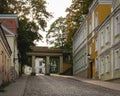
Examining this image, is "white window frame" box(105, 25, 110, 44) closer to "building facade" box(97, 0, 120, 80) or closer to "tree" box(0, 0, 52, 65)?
"building facade" box(97, 0, 120, 80)

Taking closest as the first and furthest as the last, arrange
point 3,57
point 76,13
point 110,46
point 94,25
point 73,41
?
point 3,57 → point 110,46 → point 94,25 → point 76,13 → point 73,41

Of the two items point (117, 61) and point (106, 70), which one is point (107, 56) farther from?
point (117, 61)

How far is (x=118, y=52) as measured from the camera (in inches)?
1304

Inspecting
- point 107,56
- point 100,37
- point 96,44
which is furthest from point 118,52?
point 96,44

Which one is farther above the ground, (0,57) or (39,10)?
(39,10)

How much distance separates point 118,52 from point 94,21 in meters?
13.8

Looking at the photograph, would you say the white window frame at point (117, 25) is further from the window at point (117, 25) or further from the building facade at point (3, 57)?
the building facade at point (3, 57)

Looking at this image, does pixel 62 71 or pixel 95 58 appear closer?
pixel 95 58

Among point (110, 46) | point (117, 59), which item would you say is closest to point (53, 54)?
point (110, 46)

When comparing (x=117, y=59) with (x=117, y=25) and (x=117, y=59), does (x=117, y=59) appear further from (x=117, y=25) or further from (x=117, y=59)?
(x=117, y=25)

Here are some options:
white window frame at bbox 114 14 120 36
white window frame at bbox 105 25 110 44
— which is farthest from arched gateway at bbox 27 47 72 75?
white window frame at bbox 114 14 120 36

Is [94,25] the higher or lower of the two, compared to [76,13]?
lower

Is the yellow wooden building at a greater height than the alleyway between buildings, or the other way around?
the yellow wooden building

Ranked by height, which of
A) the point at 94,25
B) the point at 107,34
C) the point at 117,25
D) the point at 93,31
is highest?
the point at 94,25
